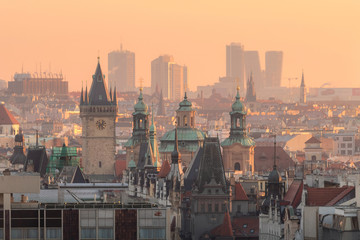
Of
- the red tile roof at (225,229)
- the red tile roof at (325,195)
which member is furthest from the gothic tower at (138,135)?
the red tile roof at (325,195)

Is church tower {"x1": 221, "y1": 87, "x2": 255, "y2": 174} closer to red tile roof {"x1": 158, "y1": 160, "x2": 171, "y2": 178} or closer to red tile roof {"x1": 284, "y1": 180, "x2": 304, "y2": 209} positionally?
red tile roof {"x1": 158, "y1": 160, "x2": 171, "y2": 178}

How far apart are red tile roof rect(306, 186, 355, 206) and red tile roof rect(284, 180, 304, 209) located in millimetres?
5045

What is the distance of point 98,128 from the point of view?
7116 inches

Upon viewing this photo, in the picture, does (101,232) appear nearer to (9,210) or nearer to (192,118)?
(9,210)

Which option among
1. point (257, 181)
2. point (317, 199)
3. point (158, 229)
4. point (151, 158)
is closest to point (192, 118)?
point (151, 158)

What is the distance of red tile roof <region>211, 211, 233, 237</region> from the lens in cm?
11189

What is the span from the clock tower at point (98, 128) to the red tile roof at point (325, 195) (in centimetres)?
8736

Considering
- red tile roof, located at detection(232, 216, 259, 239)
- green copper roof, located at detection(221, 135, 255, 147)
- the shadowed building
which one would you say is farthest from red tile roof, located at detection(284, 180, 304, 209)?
green copper roof, located at detection(221, 135, 255, 147)

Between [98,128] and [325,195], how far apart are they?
9305 centimetres

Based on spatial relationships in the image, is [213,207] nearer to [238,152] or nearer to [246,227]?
[246,227]

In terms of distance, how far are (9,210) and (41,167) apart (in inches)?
3732

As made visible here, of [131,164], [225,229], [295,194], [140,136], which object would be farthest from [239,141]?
[295,194]

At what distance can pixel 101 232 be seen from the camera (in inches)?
2776

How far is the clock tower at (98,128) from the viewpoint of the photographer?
584 ft
